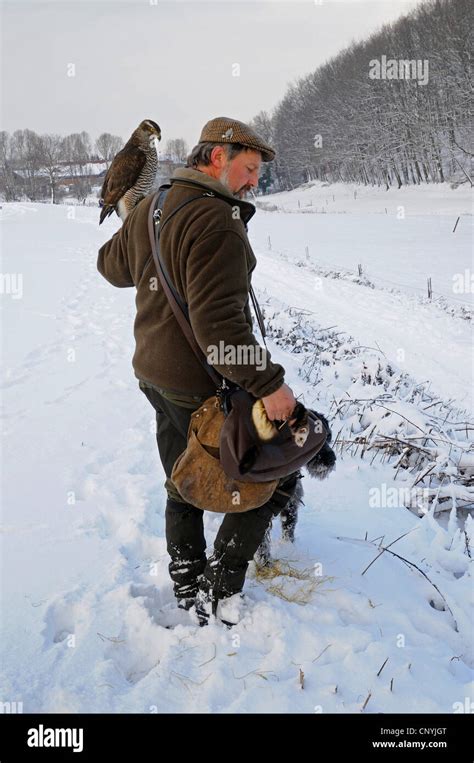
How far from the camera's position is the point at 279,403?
2.05 metres

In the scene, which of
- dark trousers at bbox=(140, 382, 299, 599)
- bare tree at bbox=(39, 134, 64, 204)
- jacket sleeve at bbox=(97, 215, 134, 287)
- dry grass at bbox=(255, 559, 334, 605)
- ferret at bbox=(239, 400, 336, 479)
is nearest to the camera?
ferret at bbox=(239, 400, 336, 479)

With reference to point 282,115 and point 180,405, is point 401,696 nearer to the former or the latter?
point 180,405

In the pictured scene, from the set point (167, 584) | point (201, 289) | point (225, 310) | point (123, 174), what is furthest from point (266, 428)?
point (123, 174)

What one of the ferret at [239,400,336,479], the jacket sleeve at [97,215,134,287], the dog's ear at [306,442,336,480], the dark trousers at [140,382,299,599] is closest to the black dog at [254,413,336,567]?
the dog's ear at [306,442,336,480]

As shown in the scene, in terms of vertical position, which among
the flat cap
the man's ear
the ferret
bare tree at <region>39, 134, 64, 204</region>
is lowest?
the ferret

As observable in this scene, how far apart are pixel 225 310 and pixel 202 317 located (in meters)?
0.09

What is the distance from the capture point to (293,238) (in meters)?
32.0

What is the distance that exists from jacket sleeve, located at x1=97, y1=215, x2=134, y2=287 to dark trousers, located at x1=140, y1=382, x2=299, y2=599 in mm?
578

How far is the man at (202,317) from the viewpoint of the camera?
77.7 inches

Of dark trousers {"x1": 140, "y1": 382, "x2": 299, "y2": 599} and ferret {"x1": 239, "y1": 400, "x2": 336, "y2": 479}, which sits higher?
ferret {"x1": 239, "y1": 400, "x2": 336, "y2": 479}

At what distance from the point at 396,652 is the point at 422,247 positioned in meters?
27.5

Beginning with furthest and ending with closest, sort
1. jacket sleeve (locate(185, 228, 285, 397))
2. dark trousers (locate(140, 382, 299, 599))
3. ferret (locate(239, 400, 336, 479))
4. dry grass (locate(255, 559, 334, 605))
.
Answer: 1. dry grass (locate(255, 559, 334, 605))
2. dark trousers (locate(140, 382, 299, 599))
3. ferret (locate(239, 400, 336, 479))
4. jacket sleeve (locate(185, 228, 285, 397))

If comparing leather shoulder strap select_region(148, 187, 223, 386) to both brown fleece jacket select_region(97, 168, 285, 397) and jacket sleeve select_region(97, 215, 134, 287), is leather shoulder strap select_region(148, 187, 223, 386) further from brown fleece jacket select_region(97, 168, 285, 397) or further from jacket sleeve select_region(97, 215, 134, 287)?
jacket sleeve select_region(97, 215, 134, 287)

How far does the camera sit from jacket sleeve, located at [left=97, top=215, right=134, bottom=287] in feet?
8.43
